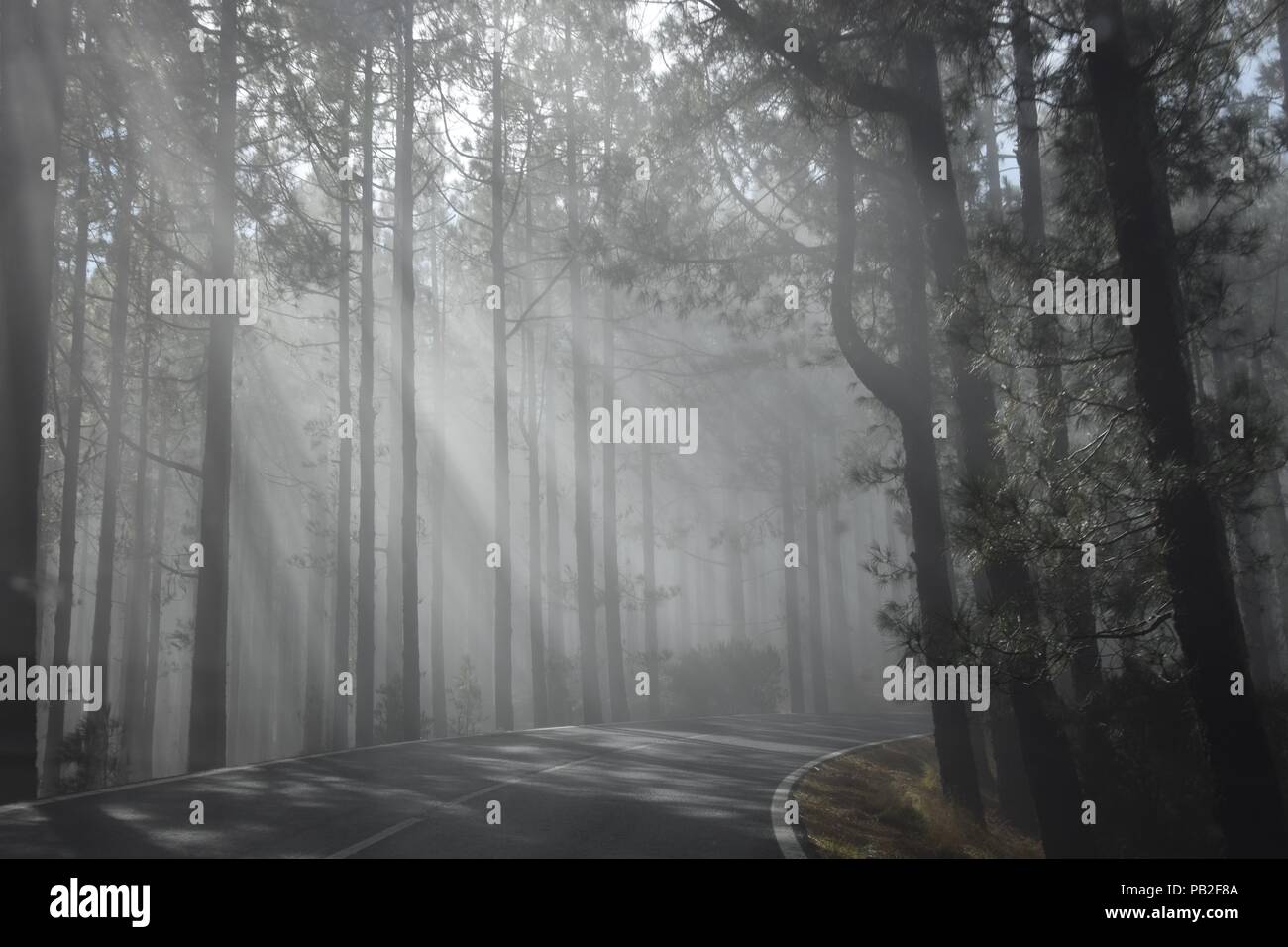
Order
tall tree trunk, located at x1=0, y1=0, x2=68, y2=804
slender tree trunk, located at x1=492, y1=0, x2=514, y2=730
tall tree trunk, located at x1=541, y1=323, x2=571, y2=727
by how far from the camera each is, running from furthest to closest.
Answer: tall tree trunk, located at x1=541, y1=323, x2=571, y2=727 → slender tree trunk, located at x1=492, y1=0, x2=514, y2=730 → tall tree trunk, located at x1=0, y1=0, x2=68, y2=804

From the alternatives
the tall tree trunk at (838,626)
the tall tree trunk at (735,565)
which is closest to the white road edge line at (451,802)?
the tall tree trunk at (735,565)

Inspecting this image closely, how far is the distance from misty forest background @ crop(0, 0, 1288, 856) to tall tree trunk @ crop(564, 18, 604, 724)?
0.16 metres

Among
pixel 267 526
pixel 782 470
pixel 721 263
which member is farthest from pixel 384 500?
pixel 721 263

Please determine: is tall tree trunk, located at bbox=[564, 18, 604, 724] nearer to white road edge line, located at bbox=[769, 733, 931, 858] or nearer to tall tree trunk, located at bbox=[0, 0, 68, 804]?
white road edge line, located at bbox=[769, 733, 931, 858]

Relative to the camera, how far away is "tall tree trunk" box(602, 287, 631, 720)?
28.6 meters

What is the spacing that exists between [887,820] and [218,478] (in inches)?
480

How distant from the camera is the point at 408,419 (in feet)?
76.9

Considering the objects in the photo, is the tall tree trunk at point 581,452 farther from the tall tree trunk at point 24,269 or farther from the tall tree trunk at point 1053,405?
the tall tree trunk at point 1053,405

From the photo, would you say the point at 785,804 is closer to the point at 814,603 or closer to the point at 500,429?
the point at 500,429

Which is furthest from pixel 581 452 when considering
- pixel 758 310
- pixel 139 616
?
pixel 139 616

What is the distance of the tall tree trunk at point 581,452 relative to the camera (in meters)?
27.7

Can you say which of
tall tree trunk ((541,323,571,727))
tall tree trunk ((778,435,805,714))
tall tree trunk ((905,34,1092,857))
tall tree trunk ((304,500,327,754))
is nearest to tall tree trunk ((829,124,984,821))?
tall tree trunk ((905,34,1092,857))

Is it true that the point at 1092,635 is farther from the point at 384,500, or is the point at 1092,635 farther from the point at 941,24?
the point at 384,500

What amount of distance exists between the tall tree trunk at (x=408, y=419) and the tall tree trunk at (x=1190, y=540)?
16488mm
